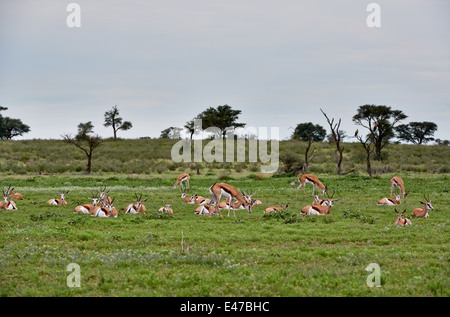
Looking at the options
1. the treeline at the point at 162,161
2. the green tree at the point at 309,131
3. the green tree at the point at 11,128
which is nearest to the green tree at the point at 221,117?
the treeline at the point at 162,161

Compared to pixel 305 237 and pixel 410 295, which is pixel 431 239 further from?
pixel 410 295

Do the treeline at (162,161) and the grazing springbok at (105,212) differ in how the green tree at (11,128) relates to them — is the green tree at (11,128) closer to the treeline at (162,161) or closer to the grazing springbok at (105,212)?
the treeline at (162,161)

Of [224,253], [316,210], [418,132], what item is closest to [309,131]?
[418,132]

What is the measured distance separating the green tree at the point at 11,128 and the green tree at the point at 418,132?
204 feet

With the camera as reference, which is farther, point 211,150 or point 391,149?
point 391,149

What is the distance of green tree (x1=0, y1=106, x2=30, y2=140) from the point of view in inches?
3098

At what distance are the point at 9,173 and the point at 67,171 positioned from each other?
516 centimetres

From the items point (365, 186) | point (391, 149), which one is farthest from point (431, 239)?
point (391, 149)

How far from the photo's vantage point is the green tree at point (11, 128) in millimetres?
78688

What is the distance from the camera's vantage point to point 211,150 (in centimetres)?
5878

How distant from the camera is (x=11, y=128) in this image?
81062 mm

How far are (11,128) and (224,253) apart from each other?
79502mm

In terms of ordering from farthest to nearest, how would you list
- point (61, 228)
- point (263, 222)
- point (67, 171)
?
point (67, 171) → point (263, 222) → point (61, 228)

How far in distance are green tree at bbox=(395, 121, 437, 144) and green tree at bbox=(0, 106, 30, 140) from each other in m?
62.3
